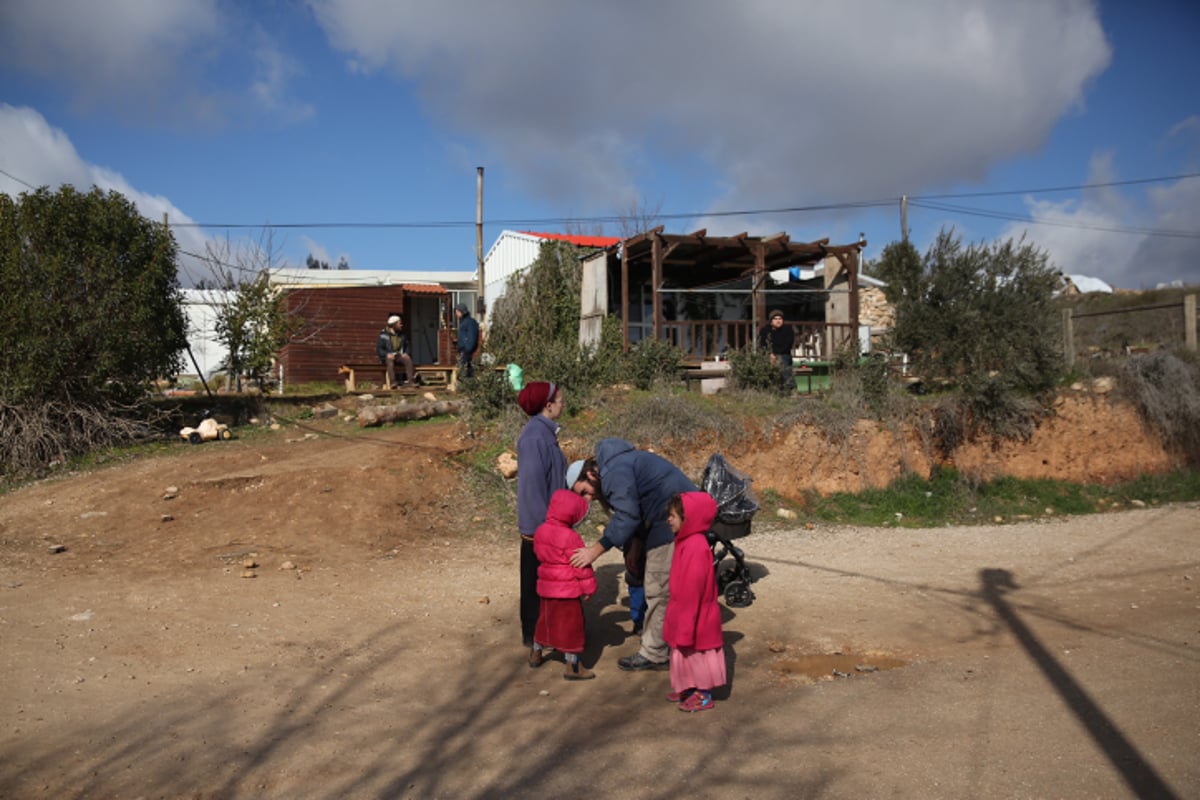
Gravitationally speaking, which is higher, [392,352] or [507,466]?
[392,352]

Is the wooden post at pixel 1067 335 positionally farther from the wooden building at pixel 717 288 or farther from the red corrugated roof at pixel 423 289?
the red corrugated roof at pixel 423 289

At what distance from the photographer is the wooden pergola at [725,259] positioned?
17609 mm

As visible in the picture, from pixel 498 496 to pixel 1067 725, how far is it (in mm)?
7573

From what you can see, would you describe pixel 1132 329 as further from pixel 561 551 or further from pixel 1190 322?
pixel 561 551

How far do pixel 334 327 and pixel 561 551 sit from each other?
20068 millimetres

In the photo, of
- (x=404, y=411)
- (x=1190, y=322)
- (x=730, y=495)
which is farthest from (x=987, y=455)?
(x=404, y=411)

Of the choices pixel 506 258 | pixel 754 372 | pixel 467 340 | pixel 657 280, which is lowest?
pixel 754 372

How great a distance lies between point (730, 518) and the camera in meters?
7.22

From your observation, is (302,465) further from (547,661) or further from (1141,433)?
(1141,433)

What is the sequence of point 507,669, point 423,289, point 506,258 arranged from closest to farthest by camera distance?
point 507,669
point 506,258
point 423,289

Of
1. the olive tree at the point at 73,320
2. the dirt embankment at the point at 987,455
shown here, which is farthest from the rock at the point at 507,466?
the olive tree at the point at 73,320

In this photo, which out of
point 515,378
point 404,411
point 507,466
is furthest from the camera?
point 404,411

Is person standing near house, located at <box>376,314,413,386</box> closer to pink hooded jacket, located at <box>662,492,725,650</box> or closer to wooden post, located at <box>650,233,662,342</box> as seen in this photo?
wooden post, located at <box>650,233,662,342</box>

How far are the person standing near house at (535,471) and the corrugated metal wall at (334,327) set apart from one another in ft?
61.5
